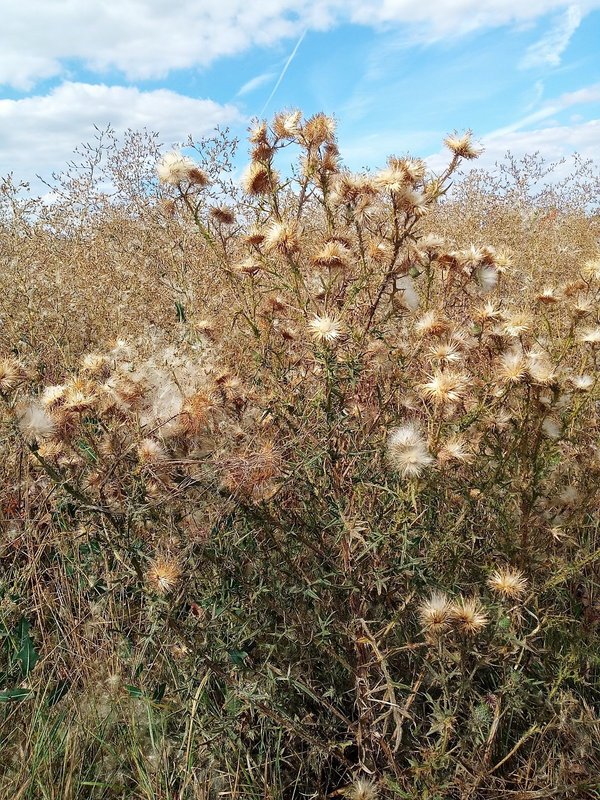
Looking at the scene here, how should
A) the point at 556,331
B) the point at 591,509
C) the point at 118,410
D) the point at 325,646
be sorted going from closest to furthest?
the point at 325,646
the point at 118,410
the point at 591,509
the point at 556,331

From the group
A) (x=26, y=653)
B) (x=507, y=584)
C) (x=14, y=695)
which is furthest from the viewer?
(x=26, y=653)

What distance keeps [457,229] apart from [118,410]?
12.2ft

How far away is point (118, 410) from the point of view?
168 cm

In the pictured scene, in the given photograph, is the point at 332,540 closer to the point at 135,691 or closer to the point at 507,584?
the point at 507,584

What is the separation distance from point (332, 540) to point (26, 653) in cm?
104

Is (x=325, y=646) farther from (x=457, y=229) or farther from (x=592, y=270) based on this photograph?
(x=457, y=229)

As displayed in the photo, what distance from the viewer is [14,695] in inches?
68.1

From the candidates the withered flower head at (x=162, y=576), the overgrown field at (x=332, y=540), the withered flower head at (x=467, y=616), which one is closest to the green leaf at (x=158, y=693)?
the overgrown field at (x=332, y=540)

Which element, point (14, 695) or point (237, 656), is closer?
point (237, 656)

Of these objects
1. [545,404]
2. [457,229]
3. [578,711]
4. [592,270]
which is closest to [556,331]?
[592,270]

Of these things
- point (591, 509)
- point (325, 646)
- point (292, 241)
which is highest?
point (292, 241)

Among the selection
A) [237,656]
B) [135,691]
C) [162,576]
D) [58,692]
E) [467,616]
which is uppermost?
[162,576]

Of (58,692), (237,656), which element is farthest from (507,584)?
(58,692)

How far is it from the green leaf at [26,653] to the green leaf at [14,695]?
71 mm
